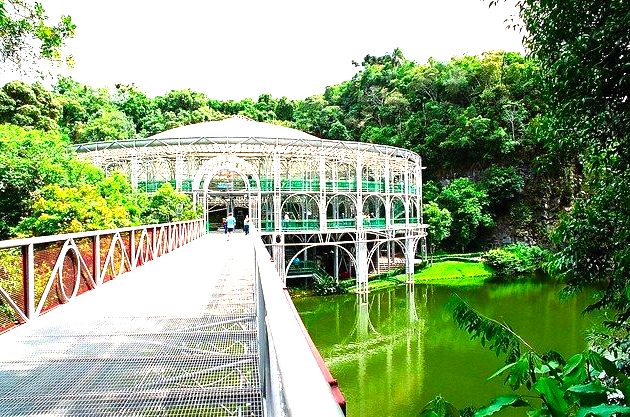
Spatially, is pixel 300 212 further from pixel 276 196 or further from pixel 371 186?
pixel 276 196

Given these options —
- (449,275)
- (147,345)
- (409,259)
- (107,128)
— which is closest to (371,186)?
(409,259)

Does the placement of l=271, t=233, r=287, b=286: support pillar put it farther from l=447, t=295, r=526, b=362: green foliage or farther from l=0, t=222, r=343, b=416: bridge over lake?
l=447, t=295, r=526, b=362: green foliage

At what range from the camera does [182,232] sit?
1641 centimetres

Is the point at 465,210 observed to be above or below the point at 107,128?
below

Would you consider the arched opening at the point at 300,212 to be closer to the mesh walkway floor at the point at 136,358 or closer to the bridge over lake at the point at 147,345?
the bridge over lake at the point at 147,345

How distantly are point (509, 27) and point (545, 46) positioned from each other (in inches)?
33.6

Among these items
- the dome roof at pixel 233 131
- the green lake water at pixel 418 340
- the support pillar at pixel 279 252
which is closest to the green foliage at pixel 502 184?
the green lake water at pixel 418 340

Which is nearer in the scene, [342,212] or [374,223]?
[374,223]

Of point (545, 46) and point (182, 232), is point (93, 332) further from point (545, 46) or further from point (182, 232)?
point (182, 232)

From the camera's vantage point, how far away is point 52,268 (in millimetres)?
5223

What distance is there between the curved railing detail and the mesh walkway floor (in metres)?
0.18

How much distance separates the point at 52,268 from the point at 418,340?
631 inches

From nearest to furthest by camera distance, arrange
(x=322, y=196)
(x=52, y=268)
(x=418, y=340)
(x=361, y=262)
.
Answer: (x=52, y=268) → (x=418, y=340) → (x=322, y=196) → (x=361, y=262)

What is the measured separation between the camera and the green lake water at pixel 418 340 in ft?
43.3
